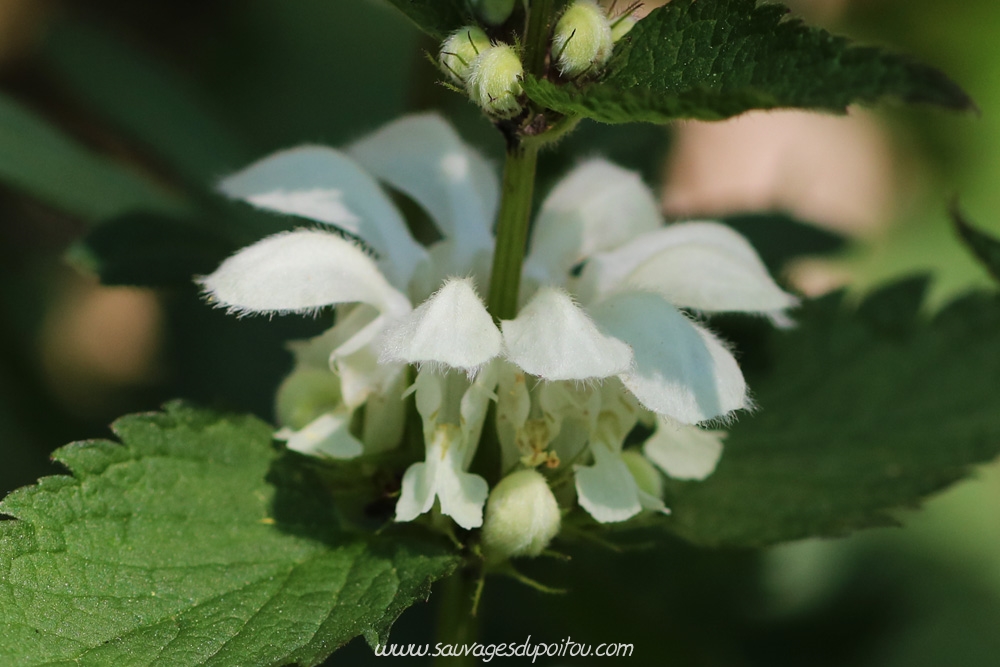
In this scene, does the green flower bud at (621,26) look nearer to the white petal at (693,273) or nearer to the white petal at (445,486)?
the white petal at (693,273)

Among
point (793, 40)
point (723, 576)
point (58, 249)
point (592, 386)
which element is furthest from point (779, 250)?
point (58, 249)

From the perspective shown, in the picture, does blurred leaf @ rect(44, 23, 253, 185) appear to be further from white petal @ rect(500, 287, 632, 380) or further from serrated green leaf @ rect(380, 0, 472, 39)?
white petal @ rect(500, 287, 632, 380)

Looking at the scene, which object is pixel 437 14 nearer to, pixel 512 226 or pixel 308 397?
pixel 512 226

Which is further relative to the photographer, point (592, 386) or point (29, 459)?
point (29, 459)

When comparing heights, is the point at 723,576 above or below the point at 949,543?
below

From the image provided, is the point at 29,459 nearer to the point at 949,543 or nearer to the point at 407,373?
the point at 407,373

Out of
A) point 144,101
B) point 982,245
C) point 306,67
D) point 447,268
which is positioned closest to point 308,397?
point 447,268
